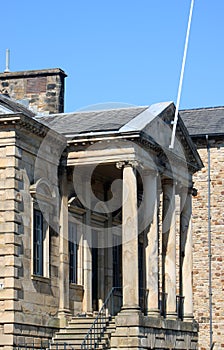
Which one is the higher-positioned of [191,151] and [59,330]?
[191,151]

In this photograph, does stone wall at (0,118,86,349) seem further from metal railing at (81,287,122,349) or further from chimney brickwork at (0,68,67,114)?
chimney brickwork at (0,68,67,114)

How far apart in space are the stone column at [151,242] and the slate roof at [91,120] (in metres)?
1.70

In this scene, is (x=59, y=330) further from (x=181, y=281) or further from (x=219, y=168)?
(x=219, y=168)

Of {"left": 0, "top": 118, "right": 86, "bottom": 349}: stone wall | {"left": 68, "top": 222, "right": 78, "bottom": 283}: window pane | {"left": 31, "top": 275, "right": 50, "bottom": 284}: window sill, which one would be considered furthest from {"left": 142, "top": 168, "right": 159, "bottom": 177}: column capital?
{"left": 31, "top": 275, "right": 50, "bottom": 284}: window sill

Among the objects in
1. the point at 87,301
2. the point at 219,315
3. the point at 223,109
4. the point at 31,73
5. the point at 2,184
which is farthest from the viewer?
the point at 223,109

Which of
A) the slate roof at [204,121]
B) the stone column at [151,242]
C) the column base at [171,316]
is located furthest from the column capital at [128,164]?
the slate roof at [204,121]

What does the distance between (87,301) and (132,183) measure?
4253 mm

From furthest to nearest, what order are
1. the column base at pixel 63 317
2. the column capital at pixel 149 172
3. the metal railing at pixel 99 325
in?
1. the column capital at pixel 149 172
2. the column base at pixel 63 317
3. the metal railing at pixel 99 325

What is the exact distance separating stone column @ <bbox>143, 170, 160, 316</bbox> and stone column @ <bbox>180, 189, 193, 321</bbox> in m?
3.40

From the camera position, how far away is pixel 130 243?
22547 mm

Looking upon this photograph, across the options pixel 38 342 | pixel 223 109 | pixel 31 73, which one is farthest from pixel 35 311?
pixel 223 109

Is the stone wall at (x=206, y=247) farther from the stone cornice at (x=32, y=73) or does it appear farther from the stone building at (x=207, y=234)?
the stone cornice at (x=32, y=73)

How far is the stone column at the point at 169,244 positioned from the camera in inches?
1005

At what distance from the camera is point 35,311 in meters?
21.7
